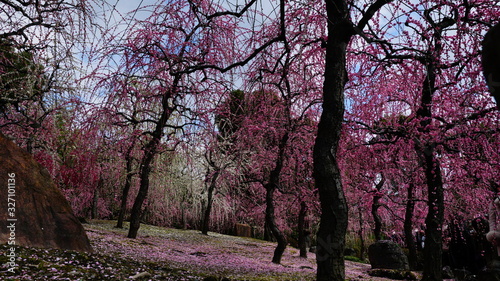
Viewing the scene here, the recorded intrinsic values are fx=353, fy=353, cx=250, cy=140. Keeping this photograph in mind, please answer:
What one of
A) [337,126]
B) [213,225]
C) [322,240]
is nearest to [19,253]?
[322,240]

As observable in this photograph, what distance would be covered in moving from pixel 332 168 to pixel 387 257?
950 cm

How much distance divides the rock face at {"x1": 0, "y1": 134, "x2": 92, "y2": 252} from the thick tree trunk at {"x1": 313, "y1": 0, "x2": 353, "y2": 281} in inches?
146

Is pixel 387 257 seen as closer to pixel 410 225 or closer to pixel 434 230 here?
pixel 410 225

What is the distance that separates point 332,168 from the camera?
3.58m

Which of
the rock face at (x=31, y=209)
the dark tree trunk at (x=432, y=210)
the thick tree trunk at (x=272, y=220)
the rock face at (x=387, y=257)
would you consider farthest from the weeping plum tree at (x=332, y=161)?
the rock face at (x=387, y=257)

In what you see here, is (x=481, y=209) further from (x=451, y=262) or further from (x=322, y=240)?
(x=322, y=240)

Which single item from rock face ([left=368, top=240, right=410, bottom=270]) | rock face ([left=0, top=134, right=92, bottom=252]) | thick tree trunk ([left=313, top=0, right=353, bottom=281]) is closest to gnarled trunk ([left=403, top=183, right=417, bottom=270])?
rock face ([left=368, top=240, right=410, bottom=270])

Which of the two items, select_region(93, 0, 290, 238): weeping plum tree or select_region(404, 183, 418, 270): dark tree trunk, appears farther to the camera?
select_region(404, 183, 418, 270): dark tree trunk

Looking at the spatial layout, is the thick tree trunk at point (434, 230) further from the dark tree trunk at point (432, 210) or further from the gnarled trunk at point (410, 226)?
the gnarled trunk at point (410, 226)

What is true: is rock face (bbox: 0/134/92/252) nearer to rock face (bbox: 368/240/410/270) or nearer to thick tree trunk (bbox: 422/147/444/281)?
thick tree trunk (bbox: 422/147/444/281)

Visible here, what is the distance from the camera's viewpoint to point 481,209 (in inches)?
454

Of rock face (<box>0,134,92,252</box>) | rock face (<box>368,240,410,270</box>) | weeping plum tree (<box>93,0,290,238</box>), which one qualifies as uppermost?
weeping plum tree (<box>93,0,290,238</box>)

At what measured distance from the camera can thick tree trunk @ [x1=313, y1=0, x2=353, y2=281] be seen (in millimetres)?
3441

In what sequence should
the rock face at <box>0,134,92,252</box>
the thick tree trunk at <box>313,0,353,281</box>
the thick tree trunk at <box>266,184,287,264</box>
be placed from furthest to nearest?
the thick tree trunk at <box>266,184,287,264</box>
the rock face at <box>0,134,92,252</box>
the thick tree trunk at <box>313,0,353,281</box>
